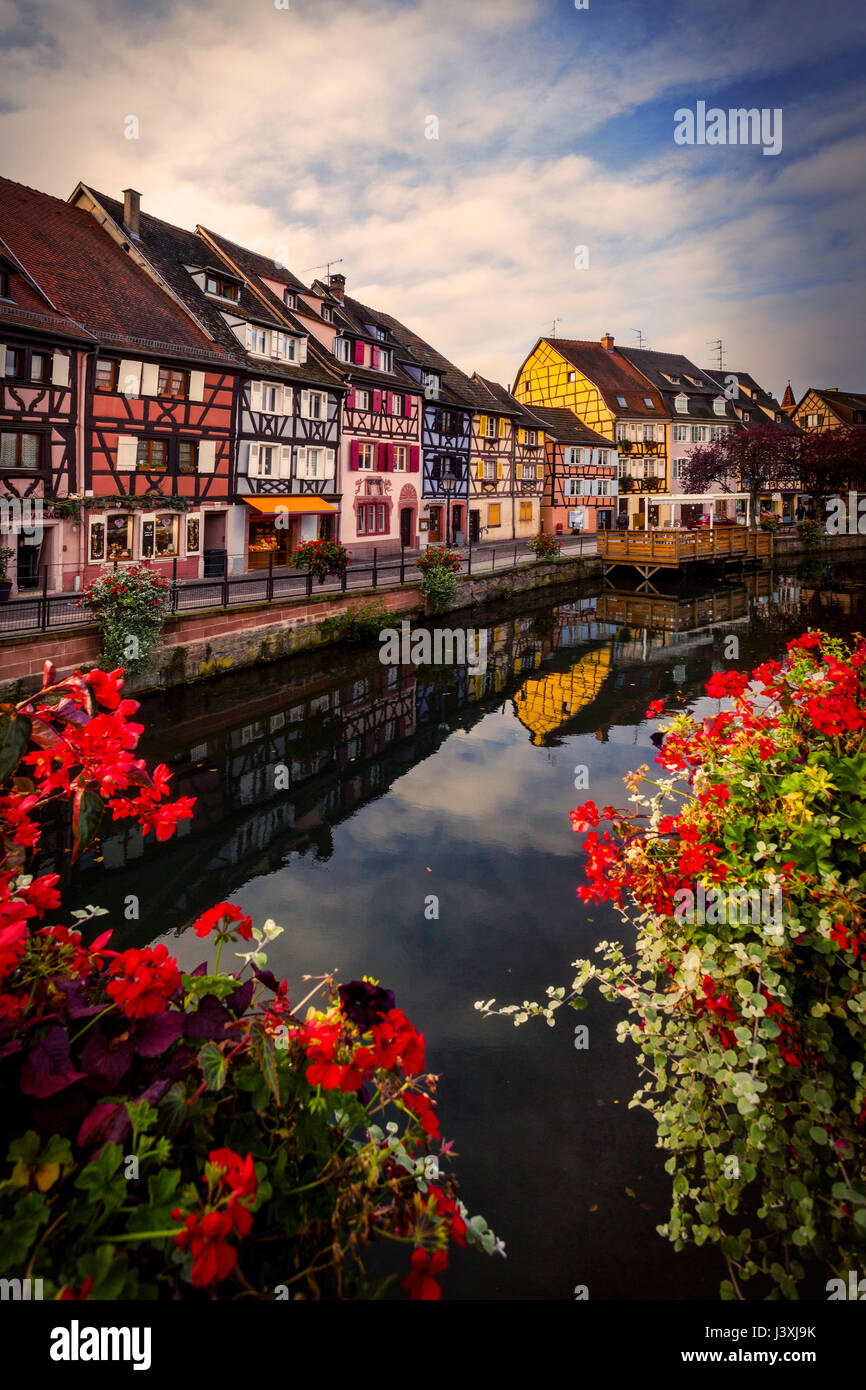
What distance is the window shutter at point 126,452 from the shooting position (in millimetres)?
22531

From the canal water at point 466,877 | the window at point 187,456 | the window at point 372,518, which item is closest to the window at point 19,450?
the window at point 187,456

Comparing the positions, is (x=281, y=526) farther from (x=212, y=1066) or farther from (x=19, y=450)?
(x=212, y=1066)

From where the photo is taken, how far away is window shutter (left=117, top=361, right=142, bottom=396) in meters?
22.3

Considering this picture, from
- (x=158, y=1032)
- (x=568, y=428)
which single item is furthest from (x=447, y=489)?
(x=158, y=1032)

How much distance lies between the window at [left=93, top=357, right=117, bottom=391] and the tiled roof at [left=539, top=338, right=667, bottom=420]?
38.5 m

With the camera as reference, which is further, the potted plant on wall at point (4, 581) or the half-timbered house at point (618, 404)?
the half-timbered house at point (618, 404)

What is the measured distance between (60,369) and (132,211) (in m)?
8.99

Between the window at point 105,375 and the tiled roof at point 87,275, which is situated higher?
the tiled roof at point 87,275

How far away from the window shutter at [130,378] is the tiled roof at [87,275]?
2.12 feet

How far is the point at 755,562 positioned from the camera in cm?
4359

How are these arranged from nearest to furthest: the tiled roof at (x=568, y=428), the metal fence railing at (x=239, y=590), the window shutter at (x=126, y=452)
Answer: the metal fence railing at (x=239, y=590) → the window shutter at (x=126, y=452) → the tiled roof at (x=568, y=428)

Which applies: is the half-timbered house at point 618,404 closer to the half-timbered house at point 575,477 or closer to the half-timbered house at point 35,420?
the half-timbered house at point 575,477

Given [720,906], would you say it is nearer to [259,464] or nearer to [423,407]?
[259,464]
